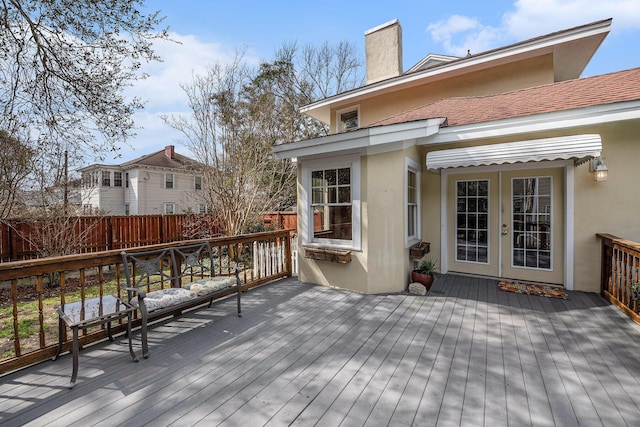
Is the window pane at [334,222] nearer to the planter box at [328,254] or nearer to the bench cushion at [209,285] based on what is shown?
the planter box at [328,254]

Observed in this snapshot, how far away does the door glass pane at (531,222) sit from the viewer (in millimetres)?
5289

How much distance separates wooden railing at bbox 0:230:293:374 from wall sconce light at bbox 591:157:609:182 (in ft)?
18.0

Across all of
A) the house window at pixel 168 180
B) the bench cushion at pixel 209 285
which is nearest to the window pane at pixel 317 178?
the bench cushion at pixel 209 285

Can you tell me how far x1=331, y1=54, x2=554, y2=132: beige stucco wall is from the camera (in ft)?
23.0

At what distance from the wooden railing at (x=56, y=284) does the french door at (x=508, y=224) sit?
373 centimetres

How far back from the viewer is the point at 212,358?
2916 millimetres

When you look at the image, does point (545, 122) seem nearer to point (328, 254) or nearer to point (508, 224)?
point (508, 224)

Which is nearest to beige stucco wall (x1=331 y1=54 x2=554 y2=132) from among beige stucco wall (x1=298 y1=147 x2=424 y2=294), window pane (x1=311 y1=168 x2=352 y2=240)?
beige stucco wall (x1=298 y1=147 x2=424 y2=294)

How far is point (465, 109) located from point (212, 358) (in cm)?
661

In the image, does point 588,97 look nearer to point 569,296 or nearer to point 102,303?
point 569,296

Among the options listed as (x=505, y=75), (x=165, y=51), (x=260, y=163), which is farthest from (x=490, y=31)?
(x=165, y=51)

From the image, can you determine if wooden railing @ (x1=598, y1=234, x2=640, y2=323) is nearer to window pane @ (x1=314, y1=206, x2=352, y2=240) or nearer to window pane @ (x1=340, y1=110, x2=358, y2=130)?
window pane @ (x1=314, y1=206, x2=352, y2=240)

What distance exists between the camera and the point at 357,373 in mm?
2619

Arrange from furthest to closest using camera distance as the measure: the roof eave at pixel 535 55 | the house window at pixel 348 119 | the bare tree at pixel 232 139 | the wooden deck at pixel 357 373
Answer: the house window at pixel 348 119, the bare tree at pixel 232 139, the roof eave at pixel 535 55, the wooden deck at pixel 357 373
